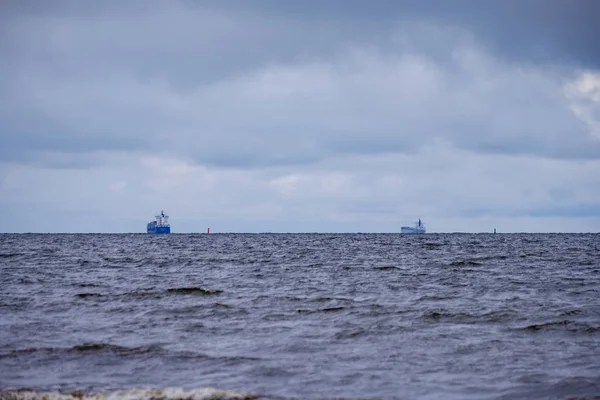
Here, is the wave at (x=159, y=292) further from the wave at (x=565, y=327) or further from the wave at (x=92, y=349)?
the wave at (x=565, y=327)

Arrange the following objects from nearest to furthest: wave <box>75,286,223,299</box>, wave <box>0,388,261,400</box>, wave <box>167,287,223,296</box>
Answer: wave <box>0,388,261,400</box>, wave <box>75,286,223,299</box>, wave <box>167,287,223,296</box>

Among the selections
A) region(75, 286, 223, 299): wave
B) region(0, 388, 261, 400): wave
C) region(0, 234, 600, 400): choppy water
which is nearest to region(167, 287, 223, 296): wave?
region(75, 286, 223, 299): wave

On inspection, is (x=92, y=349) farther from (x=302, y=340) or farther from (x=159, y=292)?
(x=159, y=292)

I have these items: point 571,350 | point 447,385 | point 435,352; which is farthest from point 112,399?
point 571,350

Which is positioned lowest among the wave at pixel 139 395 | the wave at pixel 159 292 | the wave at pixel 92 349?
the wave at pixel 92 349

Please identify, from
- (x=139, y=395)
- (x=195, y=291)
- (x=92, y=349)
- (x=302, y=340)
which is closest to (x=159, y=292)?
(x=195, y=291)

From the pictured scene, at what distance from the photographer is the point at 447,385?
37.4ft

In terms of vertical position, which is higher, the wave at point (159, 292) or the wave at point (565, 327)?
the wave at point (159, 292)

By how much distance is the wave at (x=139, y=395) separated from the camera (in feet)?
32.7

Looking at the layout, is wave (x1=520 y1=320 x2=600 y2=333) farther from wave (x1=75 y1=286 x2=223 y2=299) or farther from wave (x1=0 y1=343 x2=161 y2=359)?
wave (x1=75 y1=286 x2=223 y2=299)

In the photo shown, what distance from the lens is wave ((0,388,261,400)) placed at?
9953 mm

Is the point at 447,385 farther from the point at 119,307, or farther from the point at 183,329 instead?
the point at 119,307

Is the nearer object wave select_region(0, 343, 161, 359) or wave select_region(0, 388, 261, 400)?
wave select_region(0, 388, 261, 400)

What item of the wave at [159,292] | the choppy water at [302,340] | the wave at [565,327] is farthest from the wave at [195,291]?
the wave at [565,327]
